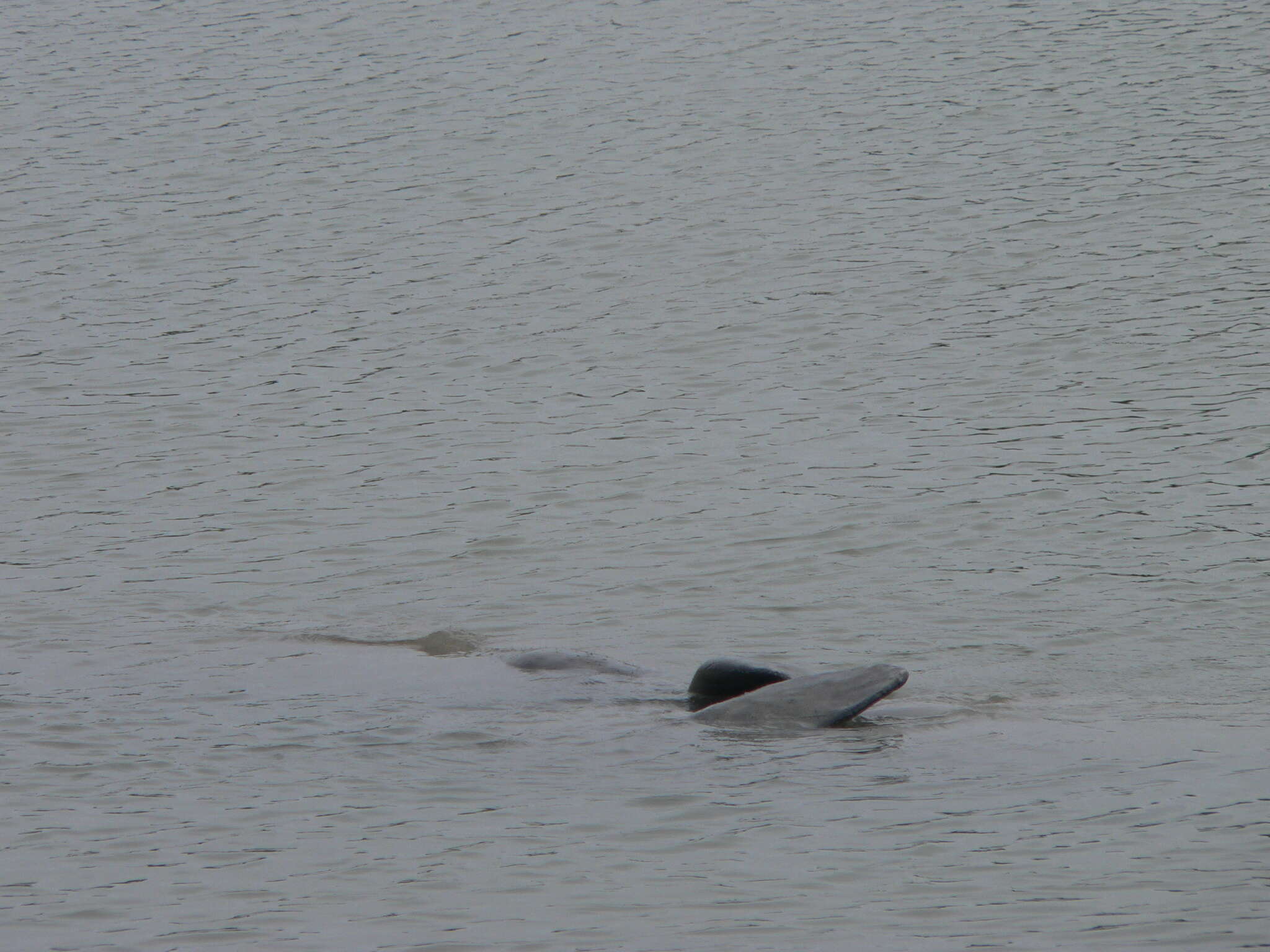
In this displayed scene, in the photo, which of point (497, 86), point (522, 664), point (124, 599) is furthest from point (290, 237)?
point (522, 664)

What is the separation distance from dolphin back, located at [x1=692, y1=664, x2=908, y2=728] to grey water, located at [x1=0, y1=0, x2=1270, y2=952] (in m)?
0.16

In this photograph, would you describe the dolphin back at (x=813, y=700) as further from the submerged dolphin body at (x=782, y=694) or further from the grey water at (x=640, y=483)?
the grey water at (x=640, y=483)

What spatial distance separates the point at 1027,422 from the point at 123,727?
907 centimetres

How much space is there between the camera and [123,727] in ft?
35.9

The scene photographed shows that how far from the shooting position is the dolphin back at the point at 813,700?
10219 mm

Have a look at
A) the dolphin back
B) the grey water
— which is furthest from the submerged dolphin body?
the grey water

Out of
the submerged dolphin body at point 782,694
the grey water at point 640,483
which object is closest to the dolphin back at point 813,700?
the submerged dolphin body at point 782,694

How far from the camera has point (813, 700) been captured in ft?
34.1

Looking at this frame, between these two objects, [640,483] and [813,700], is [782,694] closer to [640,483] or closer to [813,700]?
[813,700]

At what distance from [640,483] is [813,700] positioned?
5.70 metres

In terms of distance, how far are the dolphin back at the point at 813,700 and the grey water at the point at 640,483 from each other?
16 cm

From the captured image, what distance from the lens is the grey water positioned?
29.1 feet

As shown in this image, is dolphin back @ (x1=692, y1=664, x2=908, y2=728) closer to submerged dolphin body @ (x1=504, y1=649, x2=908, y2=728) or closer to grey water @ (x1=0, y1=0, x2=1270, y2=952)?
submerged dolphin body @ (x1=504, y1=649, x2=908, y2=728)

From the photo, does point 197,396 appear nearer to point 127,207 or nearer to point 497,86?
point 127,207
